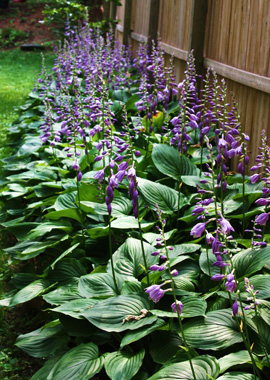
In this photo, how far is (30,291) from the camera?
3395 millimetres

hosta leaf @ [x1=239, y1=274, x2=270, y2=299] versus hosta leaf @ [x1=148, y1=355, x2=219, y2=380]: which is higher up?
hosta leaf @ [x1=239, y1=274, x2=270, y2=299]

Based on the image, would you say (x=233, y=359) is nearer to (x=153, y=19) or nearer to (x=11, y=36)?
(x=153, y=19)

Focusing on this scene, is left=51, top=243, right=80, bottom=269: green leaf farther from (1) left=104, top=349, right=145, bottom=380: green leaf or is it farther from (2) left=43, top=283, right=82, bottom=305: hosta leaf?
(1) left=104, top=349, right=145, bottom=380: green leaf

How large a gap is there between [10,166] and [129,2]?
5782mm

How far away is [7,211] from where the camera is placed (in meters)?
4.64

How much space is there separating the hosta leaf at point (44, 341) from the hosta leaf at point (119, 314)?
37 cm

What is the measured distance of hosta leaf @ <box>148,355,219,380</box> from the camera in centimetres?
229

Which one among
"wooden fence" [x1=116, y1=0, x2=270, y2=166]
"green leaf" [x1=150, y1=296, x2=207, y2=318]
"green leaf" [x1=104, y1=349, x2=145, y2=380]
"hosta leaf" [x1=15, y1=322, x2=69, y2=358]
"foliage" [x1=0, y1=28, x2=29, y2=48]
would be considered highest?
"wooden fence" [x1=116, y1=0, x2=270, y2=166]

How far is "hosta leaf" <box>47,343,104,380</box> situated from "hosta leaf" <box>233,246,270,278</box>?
2.87 ft

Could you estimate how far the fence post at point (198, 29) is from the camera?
5.80 m

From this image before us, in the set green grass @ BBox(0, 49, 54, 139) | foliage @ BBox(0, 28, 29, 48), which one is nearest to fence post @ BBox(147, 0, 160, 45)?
green grass @ BBox(0, 49, 54, 139)

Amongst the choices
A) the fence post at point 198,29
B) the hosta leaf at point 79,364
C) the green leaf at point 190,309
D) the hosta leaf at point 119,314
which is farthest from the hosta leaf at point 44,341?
the fence post at point 198,29

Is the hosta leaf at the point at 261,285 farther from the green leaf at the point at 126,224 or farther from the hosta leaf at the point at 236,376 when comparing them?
the green leaf at the point at 126,224

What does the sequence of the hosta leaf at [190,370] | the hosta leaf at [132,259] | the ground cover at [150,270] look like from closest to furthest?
the hosta leaf at [190,370] → the ground cover at [150,270] → the hosta leaf at [132,259]
